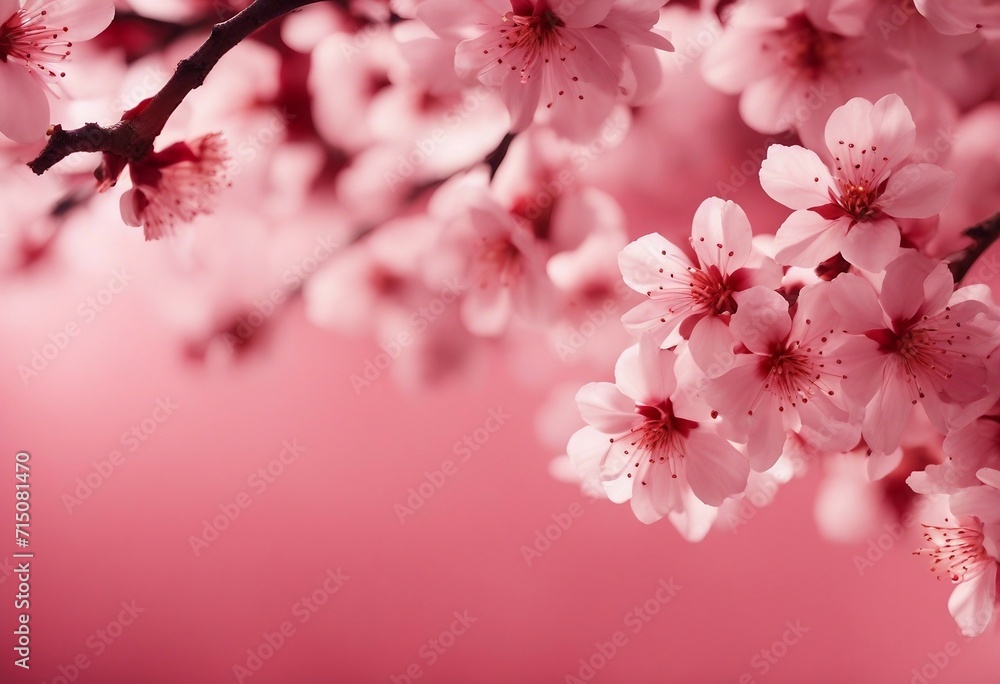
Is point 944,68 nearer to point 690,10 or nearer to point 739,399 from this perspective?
point 690,10

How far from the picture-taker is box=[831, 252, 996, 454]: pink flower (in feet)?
2.13

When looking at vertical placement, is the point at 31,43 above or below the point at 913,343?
above

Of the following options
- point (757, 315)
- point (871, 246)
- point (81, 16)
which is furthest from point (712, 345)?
point (81, 16)

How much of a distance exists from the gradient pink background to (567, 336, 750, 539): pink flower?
27 centimetres

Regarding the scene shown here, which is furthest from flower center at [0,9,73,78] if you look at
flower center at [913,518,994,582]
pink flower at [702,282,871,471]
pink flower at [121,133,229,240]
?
flower center at [913,518,994,582]

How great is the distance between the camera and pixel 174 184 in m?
0.85

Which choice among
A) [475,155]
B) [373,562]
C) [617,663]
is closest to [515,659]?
[617,663]

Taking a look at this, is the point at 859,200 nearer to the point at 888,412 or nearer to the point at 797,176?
the point at 797,176

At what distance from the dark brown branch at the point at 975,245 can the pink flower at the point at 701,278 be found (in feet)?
0.81

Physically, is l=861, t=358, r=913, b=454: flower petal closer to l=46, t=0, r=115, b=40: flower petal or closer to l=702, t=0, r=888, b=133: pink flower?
l=702, t=0, r=888, b=133: pink flower

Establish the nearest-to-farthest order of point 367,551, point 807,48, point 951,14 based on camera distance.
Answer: point 951,14 → point 807,48 → point 367,551

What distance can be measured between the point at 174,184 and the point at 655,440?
64 cm

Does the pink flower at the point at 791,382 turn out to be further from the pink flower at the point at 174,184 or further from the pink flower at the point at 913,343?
the pink flower at the point at 174,184

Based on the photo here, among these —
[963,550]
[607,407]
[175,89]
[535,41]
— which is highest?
[175,89]
